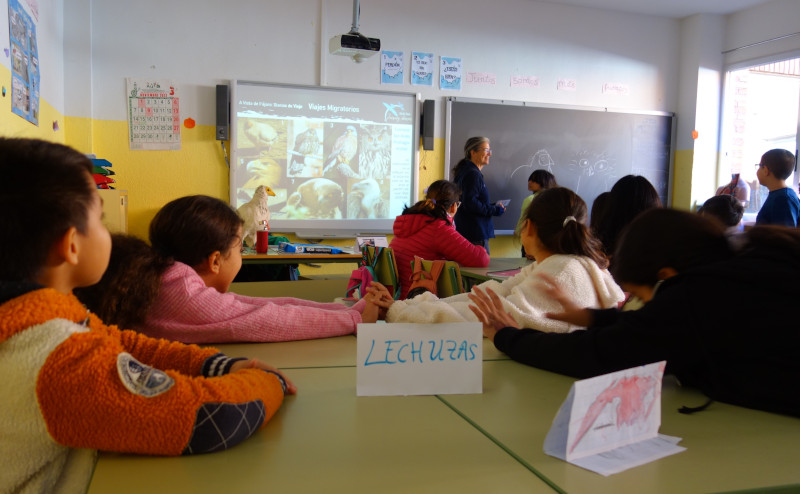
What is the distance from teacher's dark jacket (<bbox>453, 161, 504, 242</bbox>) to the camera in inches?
189

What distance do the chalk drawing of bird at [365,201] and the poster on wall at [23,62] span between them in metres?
2.36

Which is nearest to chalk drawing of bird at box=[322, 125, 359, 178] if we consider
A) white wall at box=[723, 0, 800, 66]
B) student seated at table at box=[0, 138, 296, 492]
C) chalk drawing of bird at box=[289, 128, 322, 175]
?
chalk drawing of bird at box=[289, 128, 322, 175]

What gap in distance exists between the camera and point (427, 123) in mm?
5145

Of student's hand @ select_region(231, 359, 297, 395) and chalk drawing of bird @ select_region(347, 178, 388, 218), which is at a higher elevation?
chalk drawing of bird @ select_region(347, 178, 388, 218)

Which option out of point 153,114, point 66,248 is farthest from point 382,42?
point 66,248

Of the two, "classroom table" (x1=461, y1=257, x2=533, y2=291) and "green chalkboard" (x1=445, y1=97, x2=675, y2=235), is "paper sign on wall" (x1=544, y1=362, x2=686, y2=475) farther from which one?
"green chalkboard" (x1=445, y1=97, x2=675, y2=235)

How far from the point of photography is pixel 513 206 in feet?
18.1

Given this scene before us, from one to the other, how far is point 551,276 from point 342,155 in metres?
3.59

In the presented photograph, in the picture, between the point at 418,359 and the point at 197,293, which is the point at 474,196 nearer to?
the point at 197,293

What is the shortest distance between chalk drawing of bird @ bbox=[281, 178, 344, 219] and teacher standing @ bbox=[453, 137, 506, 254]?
966 millimetres

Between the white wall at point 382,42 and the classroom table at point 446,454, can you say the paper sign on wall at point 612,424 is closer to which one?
the classroom table at point 446,454

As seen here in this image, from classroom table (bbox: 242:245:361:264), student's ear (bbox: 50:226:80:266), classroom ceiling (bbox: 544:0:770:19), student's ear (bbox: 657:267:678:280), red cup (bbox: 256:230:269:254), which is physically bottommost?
classroom table (bbox: 242:245:361:264)

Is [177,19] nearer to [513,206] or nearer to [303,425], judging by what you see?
[513,206]

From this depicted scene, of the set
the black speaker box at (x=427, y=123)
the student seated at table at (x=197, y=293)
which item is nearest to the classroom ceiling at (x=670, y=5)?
the black speaker box at (x=427, y=123)
